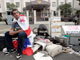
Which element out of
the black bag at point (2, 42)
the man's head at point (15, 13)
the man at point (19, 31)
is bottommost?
the black bag at point (2, 42)

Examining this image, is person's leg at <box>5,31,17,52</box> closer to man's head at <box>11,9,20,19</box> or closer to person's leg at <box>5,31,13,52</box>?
person's leg at <box>5,31,13,52</box>

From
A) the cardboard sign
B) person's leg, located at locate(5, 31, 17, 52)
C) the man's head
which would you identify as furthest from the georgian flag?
the cardboard sign

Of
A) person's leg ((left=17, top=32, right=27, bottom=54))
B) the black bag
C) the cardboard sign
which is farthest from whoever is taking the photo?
the cardboard sign

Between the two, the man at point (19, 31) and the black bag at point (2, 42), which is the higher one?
the man at point (19, 31)

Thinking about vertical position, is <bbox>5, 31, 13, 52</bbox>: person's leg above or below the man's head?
below

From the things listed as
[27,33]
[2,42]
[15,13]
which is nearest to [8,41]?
[2,42]

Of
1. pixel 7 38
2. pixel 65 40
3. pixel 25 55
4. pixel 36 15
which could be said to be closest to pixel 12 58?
pixel 25 55

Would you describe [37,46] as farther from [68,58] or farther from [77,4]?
[77,4]

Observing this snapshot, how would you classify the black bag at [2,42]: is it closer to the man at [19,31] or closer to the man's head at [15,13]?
the man at [19,31]

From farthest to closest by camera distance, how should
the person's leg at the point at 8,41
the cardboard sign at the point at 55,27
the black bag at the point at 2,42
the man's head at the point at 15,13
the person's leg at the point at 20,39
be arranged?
the cardboard sign at the point at 55,27, the black bag at the point at 2,42, the person's leg at the point at 8,41, the man's head at the point at 15,13, the person's leg at the point at 20,39

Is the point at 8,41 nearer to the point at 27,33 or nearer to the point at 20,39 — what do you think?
the point at 20,39

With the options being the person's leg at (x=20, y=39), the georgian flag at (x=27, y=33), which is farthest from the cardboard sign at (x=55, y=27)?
the person's leg at (x=20, y=39)

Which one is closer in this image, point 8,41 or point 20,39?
point 20,39

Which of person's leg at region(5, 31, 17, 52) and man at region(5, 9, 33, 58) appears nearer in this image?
man at region(5, 9, 33, 58)
